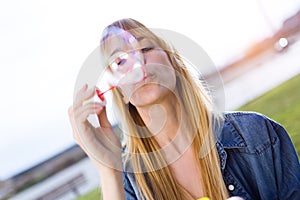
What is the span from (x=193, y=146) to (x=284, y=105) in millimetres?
445

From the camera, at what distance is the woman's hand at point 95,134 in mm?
743

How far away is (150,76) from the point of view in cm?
78

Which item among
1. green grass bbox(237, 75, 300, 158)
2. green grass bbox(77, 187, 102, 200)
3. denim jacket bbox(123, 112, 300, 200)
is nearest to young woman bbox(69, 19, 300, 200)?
denim jacket bbox(123, 112, 300, 200)

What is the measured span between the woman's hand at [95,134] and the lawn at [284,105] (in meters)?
0.48

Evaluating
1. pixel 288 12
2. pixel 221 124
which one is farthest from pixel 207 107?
pixel 288 12

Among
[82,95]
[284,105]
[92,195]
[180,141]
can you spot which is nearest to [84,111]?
[82,95]

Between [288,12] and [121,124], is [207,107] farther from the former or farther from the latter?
[288,12]

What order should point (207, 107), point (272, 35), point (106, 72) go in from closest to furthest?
point (106, 72) < point (207, 107) < point (272, 35)

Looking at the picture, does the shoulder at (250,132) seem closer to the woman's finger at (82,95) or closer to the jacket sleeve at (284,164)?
the jacket sleeve at (284,164)

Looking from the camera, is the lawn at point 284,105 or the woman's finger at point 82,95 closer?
the woman's finger at point 82,95

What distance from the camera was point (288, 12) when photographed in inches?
45.9

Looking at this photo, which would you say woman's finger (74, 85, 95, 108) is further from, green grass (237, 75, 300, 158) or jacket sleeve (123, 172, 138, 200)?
green grass (237, 75, 300, 158)

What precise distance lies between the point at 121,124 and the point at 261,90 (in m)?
0.49

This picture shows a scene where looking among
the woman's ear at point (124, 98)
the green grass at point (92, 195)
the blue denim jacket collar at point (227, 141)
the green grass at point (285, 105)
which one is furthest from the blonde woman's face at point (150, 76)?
the green grass at point (285, 105)
